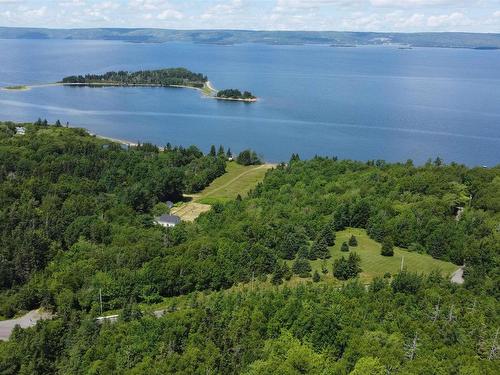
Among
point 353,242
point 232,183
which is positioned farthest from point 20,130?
point 353,242

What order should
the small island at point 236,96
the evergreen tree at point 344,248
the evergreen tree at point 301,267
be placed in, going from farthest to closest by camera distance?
the small island at point 236,96 < the evergreen tree at point 344,248 < the evergreen tree at point 301,267

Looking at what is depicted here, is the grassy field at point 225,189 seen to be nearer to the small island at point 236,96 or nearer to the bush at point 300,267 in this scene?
the bush at point 300,267

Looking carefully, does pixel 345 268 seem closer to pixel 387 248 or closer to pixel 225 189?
pixel 387 248

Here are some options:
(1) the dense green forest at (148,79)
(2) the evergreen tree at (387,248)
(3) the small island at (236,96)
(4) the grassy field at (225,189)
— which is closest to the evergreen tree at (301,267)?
(2) the evergreen tree at (387,248)

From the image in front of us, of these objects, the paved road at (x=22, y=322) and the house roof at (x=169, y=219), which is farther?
the house roof at (x=169, y=219)

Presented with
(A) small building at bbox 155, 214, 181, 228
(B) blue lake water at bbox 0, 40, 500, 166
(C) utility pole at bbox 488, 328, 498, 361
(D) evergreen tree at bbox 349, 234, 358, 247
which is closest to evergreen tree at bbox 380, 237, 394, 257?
(D) evergreen tree at bbox 349, 234, 358, 247
